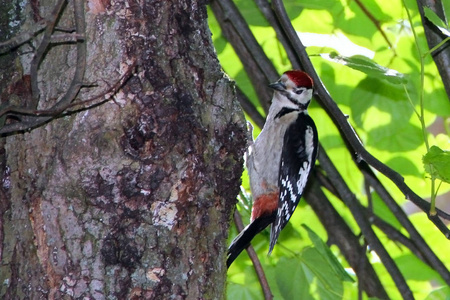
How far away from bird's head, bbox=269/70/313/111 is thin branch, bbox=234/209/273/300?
0.63 meters

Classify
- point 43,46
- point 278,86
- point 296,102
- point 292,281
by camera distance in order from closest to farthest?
point 43,46 < point 292,281 < point 278,86 < point 296,102

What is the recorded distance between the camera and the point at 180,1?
1.83 m

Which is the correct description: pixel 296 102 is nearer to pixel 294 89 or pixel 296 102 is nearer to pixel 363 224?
pixel 294 89

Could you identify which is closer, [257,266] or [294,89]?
[257,266]

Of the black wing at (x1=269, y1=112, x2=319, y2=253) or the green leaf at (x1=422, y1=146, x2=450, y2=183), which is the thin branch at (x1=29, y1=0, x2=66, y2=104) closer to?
the green leaf at (x1=422, y1=146, x2=450, y2=183)

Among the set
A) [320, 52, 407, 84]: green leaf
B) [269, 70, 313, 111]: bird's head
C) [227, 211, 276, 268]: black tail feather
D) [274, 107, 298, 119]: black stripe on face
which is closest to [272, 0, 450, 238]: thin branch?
[320, 52, 407, 84]: green leaf

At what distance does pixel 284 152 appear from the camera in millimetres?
3127

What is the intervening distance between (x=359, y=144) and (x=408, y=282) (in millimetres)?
1065

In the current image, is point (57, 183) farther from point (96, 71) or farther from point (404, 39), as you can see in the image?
point (404, 39)

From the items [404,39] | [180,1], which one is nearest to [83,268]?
[180,1]

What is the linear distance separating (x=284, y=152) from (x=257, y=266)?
902 millimetres

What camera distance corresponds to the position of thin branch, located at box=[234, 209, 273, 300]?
2.24 metres

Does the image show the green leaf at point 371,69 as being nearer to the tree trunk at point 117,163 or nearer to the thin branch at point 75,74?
the tree trunk at point 117,163

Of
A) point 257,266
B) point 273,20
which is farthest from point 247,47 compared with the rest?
point 257,266
